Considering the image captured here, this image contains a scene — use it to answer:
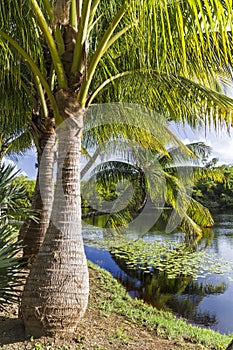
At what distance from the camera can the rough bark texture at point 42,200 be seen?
4922 millimetres

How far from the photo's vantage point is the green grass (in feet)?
12.6

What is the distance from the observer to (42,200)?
4.98 meters

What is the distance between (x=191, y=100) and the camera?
4.65m

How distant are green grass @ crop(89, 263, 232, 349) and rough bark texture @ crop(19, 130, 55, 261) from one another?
4.16 feet

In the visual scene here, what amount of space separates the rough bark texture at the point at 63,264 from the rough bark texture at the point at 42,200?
5.02ft

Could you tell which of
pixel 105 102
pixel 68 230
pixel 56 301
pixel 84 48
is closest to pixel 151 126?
pixel 105 102

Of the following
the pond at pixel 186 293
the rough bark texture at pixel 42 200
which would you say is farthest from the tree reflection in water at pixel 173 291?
the rough bark texture at pixel 42 200

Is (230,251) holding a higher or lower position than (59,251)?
lower

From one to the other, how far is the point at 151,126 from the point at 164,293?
141 inches

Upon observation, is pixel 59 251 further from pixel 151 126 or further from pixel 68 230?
pixel 151 126

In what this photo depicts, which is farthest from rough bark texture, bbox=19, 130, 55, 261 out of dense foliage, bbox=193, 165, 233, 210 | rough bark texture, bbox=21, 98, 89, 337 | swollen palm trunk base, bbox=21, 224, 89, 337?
dense foliage, bbox=193, 165, 233, 210

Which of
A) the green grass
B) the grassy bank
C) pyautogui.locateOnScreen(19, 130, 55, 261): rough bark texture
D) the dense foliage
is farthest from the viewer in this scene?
the dense foliage

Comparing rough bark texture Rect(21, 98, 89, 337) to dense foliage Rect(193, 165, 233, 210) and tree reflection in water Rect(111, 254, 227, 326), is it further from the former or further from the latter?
dense foliage Rect(193, 165, 233, 210)

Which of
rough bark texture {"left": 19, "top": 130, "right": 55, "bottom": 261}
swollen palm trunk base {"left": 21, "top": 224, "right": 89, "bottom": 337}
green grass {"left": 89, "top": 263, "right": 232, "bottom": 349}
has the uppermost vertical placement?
rough bark texture {"left": 19, "top": 130, "right": 55, "bottom": 261}
